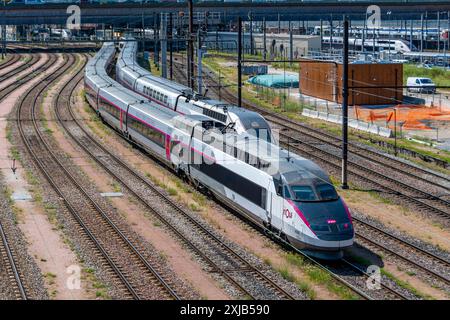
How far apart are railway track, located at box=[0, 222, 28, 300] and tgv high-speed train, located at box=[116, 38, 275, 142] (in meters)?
10.8

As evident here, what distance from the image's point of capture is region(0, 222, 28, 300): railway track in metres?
20.2

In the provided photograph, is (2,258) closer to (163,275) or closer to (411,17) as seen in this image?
(163,275)

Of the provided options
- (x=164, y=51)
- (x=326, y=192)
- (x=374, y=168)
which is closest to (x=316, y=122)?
(x=374, y=168)

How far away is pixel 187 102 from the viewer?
4038cm

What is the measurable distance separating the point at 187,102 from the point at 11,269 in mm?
19571

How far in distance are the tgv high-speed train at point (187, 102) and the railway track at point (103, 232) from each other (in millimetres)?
6496

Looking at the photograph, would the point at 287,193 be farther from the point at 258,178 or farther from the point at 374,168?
the point at 374,168

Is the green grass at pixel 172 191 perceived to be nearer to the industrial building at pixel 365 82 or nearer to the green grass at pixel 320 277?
the green grass at pixel 320 277

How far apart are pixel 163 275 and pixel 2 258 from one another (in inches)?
192

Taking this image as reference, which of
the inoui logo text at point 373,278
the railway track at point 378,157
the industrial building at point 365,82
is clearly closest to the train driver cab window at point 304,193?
the inoui logo text at point 373,278

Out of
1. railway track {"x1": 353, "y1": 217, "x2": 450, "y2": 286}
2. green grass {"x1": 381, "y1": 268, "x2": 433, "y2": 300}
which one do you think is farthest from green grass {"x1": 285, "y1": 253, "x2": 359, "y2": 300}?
railway track {"x1": 353, "y1": 217, "x2": 450, "y2": 286}

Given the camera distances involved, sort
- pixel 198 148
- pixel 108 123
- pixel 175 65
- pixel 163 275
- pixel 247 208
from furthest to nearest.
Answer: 1. pixel 175 65
2. pixel 108 123
3. pixel 198 148
4. pixel 247 208
5. pixel 163 275

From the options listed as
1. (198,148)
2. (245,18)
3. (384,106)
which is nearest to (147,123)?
(198,148)

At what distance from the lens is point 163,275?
70.3ft
